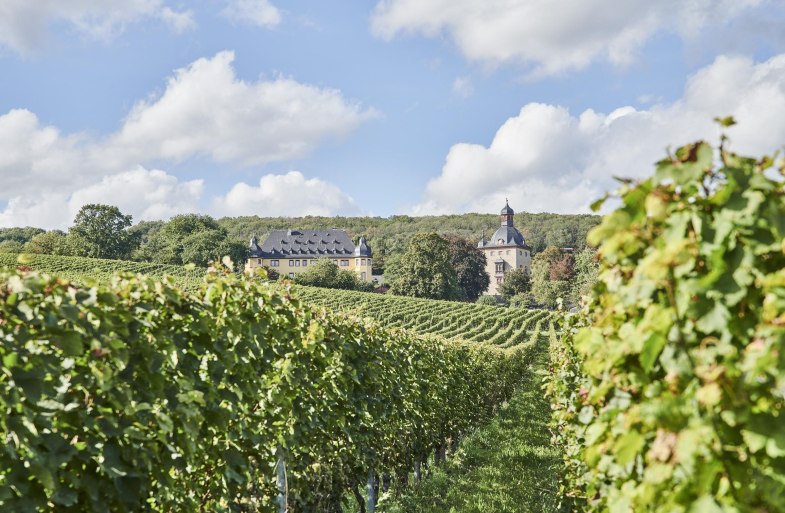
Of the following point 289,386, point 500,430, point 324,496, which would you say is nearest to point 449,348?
point 500,430

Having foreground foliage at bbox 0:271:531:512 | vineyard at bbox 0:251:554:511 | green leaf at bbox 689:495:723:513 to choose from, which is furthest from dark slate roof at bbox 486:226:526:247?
green leaf at bbox 689:495:723:513

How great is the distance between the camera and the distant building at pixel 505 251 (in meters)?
123

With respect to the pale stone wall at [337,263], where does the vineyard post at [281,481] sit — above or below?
below

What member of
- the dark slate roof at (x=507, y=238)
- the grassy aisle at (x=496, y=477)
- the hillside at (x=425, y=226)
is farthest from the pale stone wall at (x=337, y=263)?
the grassy aisle at (x=496, y=477)

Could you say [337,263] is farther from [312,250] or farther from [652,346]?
[652,346]

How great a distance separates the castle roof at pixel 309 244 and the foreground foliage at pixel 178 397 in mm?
111762

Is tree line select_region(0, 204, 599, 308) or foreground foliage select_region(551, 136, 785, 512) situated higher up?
tree line select_region(0, 204, 599, 308)

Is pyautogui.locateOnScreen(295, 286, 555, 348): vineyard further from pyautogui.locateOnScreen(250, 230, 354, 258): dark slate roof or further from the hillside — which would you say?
the hillside

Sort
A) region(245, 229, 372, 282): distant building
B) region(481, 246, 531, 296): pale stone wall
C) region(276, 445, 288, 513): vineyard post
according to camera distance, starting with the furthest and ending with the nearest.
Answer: region(481, 246, 531, 296): pale stone wall
region(245, 229, 372, 282): distant building
region(276, 445, 288, 513): vineyard post

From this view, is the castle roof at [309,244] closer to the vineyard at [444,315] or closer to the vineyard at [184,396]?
the vineyard at [444,315]

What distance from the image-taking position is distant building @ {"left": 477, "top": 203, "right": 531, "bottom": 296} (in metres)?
123

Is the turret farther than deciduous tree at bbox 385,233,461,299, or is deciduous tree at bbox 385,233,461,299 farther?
the turret

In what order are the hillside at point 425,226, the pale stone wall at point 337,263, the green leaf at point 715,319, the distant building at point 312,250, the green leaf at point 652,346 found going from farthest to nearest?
1. the hillside at point 425,226
2. the distant building at point 312,250
3. the pale stone wall at point 337,263
4. the green leaf at point 652,346
5. the green leaf at point 715,319

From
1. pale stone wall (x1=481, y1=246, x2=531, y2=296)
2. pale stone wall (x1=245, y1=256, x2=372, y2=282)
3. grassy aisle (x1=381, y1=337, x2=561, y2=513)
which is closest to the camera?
grassy aisle (x1=381, y1=337, x2=561, y2=513)
